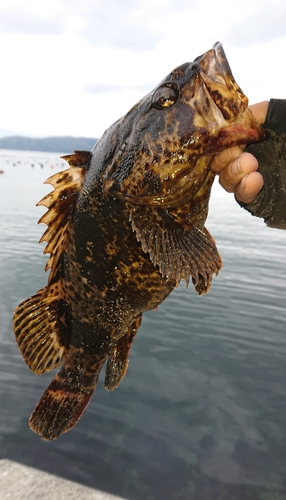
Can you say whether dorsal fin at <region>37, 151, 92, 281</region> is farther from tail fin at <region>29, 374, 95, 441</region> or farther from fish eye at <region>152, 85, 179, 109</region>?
tail fin at <region>29, 374, 95, 441</region>

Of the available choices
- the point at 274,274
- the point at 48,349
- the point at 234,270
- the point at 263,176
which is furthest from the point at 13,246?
the point at 263,176

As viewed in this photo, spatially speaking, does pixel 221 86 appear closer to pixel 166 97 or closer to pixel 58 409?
pixel 166 97

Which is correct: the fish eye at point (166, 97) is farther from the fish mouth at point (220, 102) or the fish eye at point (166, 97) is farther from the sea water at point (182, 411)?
the sea water at point (182, 411)

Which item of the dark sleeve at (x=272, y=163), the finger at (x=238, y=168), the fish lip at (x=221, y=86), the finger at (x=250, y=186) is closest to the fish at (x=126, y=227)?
the fish lip at (x=221, y=86)

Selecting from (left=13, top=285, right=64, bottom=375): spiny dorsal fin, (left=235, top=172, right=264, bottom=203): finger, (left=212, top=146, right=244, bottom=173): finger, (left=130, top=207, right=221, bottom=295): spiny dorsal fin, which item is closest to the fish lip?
(left=212, top=146, right=244, bottom=173): finger

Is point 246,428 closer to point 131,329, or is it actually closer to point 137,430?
point 137,430

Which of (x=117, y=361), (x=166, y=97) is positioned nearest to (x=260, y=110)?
(x=166, y=97)
